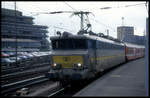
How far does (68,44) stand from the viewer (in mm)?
12938

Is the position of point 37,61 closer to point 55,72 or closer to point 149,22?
point 55,72

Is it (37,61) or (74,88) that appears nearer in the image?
(74,88)

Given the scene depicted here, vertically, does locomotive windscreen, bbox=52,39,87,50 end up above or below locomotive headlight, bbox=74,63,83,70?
above

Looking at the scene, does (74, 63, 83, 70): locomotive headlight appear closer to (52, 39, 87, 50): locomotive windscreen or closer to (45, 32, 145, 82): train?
(45, 32, 145, 82): train

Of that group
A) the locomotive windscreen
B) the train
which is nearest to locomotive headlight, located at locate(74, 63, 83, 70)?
the train

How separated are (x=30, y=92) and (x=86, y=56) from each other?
12.7ft

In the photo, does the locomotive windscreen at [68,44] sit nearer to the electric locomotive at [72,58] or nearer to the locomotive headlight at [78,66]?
the electric locomotive at [72,58]

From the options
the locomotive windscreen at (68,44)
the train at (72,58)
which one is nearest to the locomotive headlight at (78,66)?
the train at (72,58)

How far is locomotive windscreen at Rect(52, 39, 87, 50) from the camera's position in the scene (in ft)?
41.8

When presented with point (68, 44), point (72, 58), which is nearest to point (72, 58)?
point (72, 58)

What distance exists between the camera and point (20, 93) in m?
12.0

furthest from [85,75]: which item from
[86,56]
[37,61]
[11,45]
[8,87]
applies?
[11,45]

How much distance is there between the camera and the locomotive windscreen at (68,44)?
41.8 feet

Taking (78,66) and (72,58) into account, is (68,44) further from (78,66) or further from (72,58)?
(78,66)
